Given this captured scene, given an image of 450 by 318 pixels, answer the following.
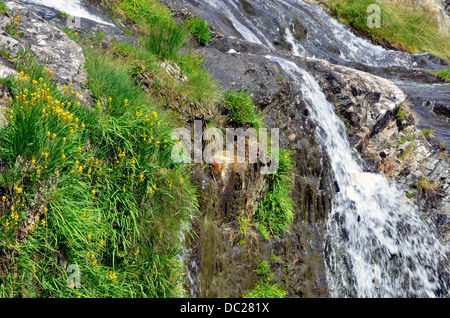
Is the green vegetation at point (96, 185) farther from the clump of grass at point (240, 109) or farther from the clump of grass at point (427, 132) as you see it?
the clump of grass at point (427, 132)

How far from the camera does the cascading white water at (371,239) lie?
683cm

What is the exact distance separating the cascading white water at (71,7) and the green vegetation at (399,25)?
39.1 feet

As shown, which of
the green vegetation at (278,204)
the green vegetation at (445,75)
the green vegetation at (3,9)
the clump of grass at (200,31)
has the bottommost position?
the green vegetation at (278,204)

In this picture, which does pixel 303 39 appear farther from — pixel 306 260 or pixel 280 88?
pixel 306 260

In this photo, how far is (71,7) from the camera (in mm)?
8562

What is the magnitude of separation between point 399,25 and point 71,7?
48.7ft

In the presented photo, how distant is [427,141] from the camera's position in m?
8.77

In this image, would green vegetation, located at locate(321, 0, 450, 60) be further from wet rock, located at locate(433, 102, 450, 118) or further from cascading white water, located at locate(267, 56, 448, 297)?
cascading white water, located at locate(267, 56, 448, 297)

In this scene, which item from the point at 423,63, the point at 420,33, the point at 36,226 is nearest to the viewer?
the point at 36,226

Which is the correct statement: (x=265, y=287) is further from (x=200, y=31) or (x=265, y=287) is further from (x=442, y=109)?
(x=442, y=109)

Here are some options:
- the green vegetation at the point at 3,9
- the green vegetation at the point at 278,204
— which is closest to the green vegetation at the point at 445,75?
the green vegetation at the point at 278,204

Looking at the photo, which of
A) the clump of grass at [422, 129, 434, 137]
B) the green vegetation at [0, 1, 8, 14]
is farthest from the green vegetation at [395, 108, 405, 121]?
the green vegetation at [0, 1, 8, 14]

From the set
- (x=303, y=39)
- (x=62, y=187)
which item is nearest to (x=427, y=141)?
(x=303, y=39)
